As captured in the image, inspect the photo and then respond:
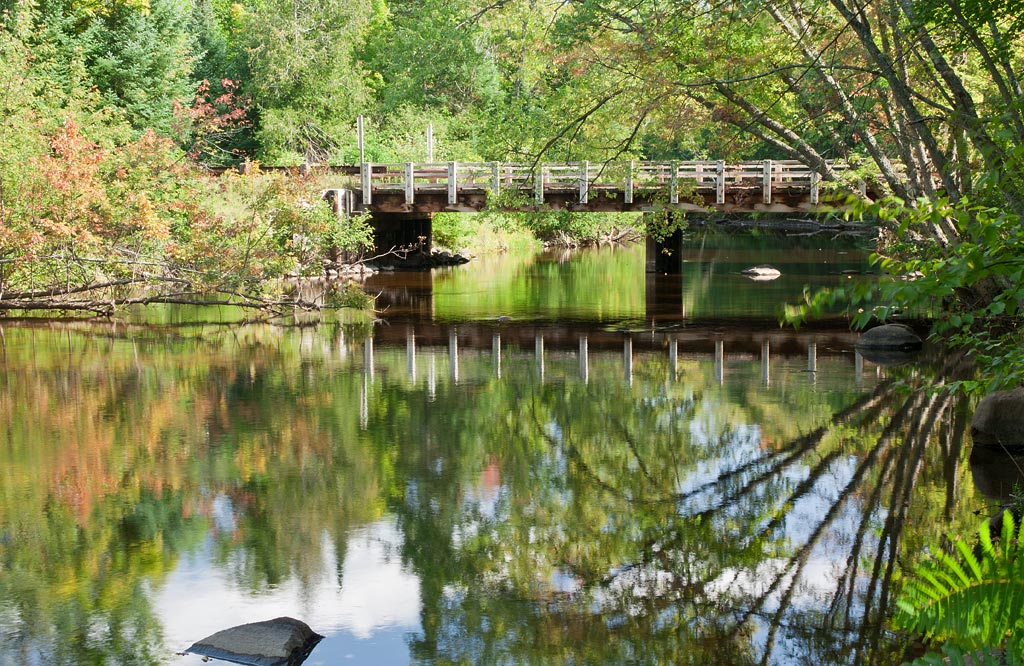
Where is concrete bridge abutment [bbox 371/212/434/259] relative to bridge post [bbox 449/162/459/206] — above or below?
below

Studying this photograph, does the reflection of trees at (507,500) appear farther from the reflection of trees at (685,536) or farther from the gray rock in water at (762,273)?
the gray rock in water at (762,273)

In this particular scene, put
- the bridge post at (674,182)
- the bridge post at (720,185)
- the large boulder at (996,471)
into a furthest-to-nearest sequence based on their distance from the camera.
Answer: the bridge post at (720,185) → the bridge post at (674,182) → the large boulder at (996,471)

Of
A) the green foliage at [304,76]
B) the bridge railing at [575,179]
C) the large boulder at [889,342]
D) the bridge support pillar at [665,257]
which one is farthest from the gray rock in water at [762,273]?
the green foliage at [304,76]

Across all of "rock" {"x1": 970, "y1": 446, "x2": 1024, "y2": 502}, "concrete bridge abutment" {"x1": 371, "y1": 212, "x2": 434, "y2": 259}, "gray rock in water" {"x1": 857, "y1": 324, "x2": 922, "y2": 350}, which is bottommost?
"rock" {"x1": 970, "y1": 446, "x2": 1024, "y2": 502}

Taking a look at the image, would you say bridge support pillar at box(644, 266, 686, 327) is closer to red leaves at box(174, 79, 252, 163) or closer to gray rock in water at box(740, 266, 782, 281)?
gray rock in water at box(740, 266, 782, 281)

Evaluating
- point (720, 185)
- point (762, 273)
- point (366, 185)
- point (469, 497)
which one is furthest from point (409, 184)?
point (469, 497)

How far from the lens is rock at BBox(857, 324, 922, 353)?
2109 cm

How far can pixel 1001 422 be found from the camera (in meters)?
13.2

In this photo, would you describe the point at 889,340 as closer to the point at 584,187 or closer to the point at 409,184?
the point at 584,187

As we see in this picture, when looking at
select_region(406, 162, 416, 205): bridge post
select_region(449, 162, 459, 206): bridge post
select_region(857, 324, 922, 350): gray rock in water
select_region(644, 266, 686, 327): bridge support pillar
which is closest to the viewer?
select_region(857, 324, 922, 350): gray rock in water

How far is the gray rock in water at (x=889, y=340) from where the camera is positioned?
21.1 m

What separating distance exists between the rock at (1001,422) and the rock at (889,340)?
24.9 feet

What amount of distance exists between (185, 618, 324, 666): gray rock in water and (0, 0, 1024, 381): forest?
429 centimetres

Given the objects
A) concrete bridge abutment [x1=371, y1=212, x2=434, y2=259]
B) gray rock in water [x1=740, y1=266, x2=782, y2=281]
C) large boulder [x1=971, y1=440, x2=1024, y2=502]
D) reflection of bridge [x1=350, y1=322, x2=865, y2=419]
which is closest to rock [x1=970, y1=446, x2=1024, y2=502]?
large boulder [x1=971, y1=440, x2=1024, y2=502]
